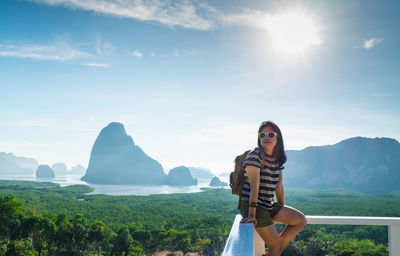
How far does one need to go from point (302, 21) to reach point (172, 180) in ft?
321

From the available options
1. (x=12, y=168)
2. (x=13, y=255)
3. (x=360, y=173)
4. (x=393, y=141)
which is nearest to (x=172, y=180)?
(x=360, y=173)

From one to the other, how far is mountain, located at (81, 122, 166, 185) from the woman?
103 metres

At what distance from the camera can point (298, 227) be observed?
58.0 inches

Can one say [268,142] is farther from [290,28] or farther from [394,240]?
[290,28]

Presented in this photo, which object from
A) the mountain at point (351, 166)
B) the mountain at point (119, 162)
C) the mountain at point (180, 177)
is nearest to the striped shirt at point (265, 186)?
the mountain at point (351, 166)

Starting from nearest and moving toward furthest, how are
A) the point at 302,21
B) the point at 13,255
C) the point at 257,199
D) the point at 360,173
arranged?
the point at 257,199 → the point at 302,21 → the point at 13,255 → the point at 360,173

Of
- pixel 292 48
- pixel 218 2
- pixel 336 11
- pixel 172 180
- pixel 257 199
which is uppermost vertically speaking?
pixel 218 2

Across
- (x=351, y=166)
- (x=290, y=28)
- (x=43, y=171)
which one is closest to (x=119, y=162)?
(x=43, y=171)

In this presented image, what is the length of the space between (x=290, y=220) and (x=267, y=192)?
229 mm

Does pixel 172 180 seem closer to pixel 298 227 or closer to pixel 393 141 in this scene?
pixel 393 141

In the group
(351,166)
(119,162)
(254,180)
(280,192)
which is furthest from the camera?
(119,162)

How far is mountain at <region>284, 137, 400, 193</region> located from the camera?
7219 centimetres

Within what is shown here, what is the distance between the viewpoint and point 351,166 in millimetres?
77750

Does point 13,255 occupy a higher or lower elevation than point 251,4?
lower
